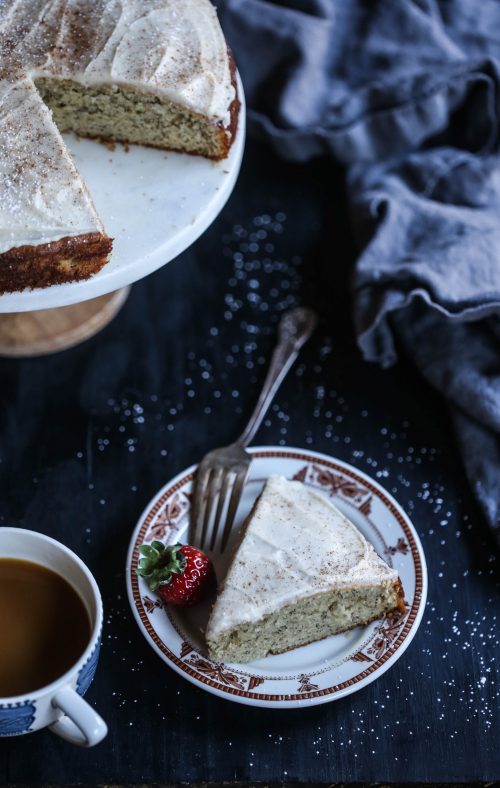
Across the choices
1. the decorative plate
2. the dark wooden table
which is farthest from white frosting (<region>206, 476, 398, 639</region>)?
the dark wooden table

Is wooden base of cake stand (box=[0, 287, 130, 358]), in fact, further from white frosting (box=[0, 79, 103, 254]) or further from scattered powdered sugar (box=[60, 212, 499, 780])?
white frosting (box=[0, 79, 103, 254])

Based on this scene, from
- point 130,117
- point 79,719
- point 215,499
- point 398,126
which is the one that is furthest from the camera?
point 398,126

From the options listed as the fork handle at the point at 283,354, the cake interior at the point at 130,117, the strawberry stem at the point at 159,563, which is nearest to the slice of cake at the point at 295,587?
the strawberry stem at the point at 159,563

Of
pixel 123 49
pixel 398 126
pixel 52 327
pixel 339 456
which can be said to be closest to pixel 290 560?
pixel 339 456

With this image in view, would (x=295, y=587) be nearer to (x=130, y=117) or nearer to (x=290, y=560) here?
(x=290, y=560)

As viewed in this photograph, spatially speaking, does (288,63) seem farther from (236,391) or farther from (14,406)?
(14,406)

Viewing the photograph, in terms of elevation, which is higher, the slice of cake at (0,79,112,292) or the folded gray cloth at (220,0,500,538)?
the slice of cake at (0,79,112,292)
